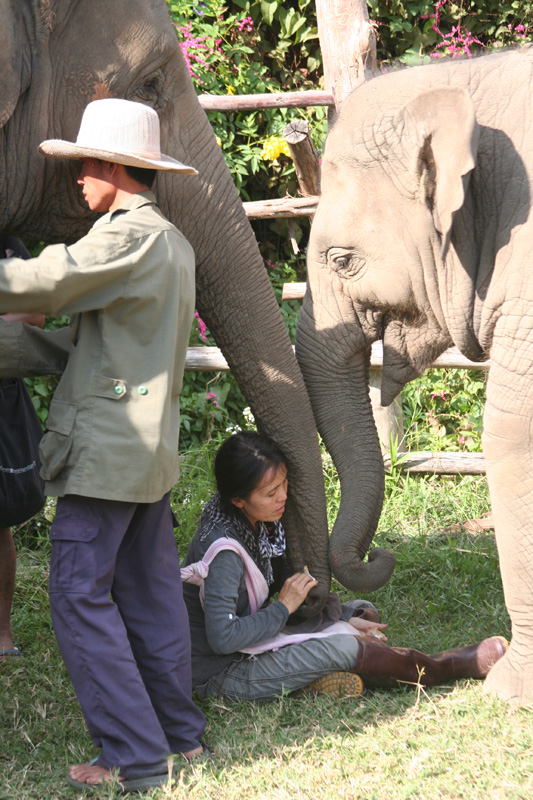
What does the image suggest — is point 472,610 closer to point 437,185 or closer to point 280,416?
point 280,416

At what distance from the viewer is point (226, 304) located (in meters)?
3.55

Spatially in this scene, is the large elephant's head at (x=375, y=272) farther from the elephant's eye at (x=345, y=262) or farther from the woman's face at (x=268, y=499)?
the woman's face at (x=268, y=499)

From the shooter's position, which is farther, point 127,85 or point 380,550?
point 380,550

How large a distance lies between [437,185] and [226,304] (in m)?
0.83

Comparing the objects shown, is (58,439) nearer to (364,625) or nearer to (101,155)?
(101,155)

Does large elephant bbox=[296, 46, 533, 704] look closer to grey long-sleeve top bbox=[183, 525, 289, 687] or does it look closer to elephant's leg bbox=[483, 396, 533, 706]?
elephant's leg bbox=[483, 396, 533, 706]

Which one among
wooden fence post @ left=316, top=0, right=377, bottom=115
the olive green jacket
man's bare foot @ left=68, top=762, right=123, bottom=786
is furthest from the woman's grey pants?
wooden fence post @ left=316, top=0, right=377, bottom=115

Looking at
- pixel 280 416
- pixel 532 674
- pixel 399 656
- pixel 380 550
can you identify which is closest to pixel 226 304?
pixel 280 416

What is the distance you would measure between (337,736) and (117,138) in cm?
193

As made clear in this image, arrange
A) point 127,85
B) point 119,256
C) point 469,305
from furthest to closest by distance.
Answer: point 469,305
point 127,85
point 119,256

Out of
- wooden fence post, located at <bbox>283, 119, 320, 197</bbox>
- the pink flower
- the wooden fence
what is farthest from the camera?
the pink flower

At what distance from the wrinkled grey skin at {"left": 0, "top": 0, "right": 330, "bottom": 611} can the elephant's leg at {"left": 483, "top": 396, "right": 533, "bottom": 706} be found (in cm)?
68

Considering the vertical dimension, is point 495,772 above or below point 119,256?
below

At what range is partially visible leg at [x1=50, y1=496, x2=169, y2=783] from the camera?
2.82 meters
